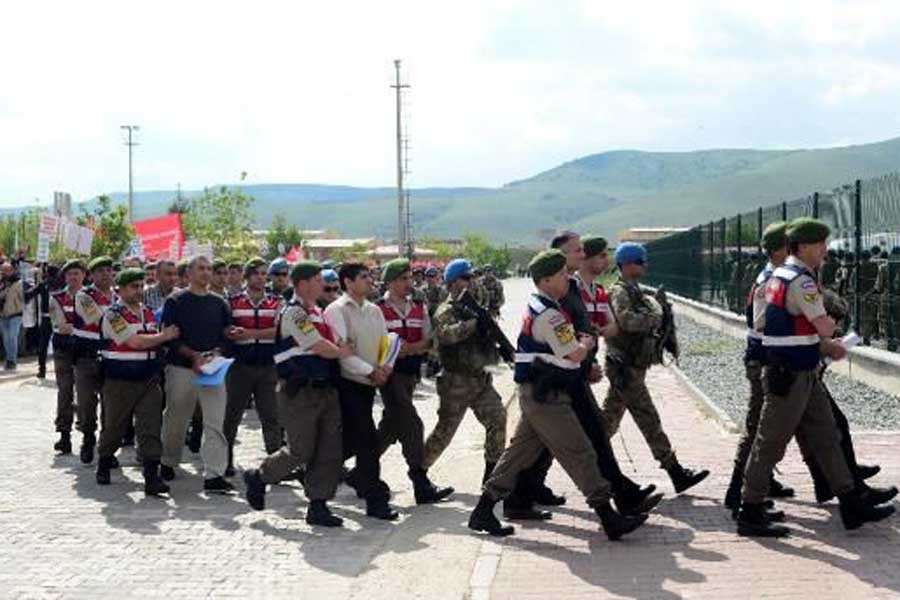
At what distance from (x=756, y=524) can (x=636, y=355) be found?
66.2 inches

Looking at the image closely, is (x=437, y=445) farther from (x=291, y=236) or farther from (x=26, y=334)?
(x=291, y=236)

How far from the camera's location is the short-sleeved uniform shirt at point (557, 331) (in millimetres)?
6945

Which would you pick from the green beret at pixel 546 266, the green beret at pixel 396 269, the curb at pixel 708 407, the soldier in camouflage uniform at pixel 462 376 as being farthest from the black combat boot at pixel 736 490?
the curb at pixel 708 407

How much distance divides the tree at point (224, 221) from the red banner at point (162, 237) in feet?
97.6

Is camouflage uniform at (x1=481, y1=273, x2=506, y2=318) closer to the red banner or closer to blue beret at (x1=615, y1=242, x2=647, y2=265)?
blue beret at (x1=615, y1=242, x2=647, y2=265)

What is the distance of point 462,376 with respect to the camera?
851 cm

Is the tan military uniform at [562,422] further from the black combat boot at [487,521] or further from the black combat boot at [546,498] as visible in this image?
the black combat boot at [546,498]

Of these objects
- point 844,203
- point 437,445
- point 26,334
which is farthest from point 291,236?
point 437,445

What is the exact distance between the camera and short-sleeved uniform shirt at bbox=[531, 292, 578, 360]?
695 cm

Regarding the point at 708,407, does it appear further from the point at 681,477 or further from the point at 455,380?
the point at 455,380

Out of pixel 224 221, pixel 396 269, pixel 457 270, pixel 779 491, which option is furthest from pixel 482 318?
pixel 224 221

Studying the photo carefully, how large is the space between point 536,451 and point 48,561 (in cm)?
306

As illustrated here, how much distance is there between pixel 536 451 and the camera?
733 cm

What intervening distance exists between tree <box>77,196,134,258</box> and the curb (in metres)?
24.9
